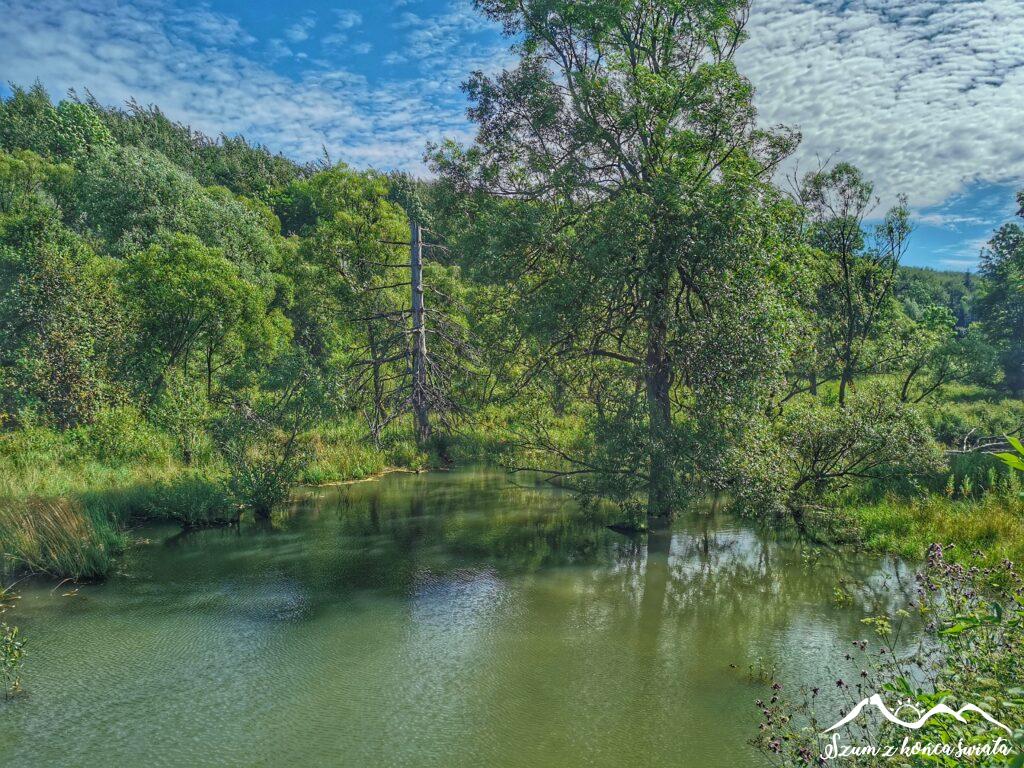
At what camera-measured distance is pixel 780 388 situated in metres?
11.3

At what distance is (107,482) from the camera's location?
14.7 meters

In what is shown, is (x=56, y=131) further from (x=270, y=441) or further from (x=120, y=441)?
(x=270, y=441)

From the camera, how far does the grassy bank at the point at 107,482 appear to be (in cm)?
1054

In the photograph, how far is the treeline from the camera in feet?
37.5

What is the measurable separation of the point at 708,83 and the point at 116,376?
1869cm

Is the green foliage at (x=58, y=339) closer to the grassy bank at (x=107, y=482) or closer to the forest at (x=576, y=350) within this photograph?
the forest at (x=576, y=350)

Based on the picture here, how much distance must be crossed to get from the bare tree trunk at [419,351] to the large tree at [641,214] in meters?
6.69

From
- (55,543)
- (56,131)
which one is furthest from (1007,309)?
(56,131)

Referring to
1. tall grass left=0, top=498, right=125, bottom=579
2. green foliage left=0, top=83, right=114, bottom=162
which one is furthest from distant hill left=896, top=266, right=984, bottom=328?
green foliage left=0, top=83, right=114, bottom=162

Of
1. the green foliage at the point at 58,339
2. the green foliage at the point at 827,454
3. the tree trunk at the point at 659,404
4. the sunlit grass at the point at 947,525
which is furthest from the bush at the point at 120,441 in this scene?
the sunlit grass at the point at 947,525

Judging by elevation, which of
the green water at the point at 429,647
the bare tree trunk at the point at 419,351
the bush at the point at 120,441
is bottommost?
the green water at the point at 429,647

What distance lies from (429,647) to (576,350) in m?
7.31

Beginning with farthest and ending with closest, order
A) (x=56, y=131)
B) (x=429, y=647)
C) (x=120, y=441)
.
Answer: (x=56, y=131) < (x=120, y=441) < (x=429, y=647)

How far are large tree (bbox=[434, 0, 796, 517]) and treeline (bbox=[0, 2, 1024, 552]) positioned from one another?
0.06 metres
